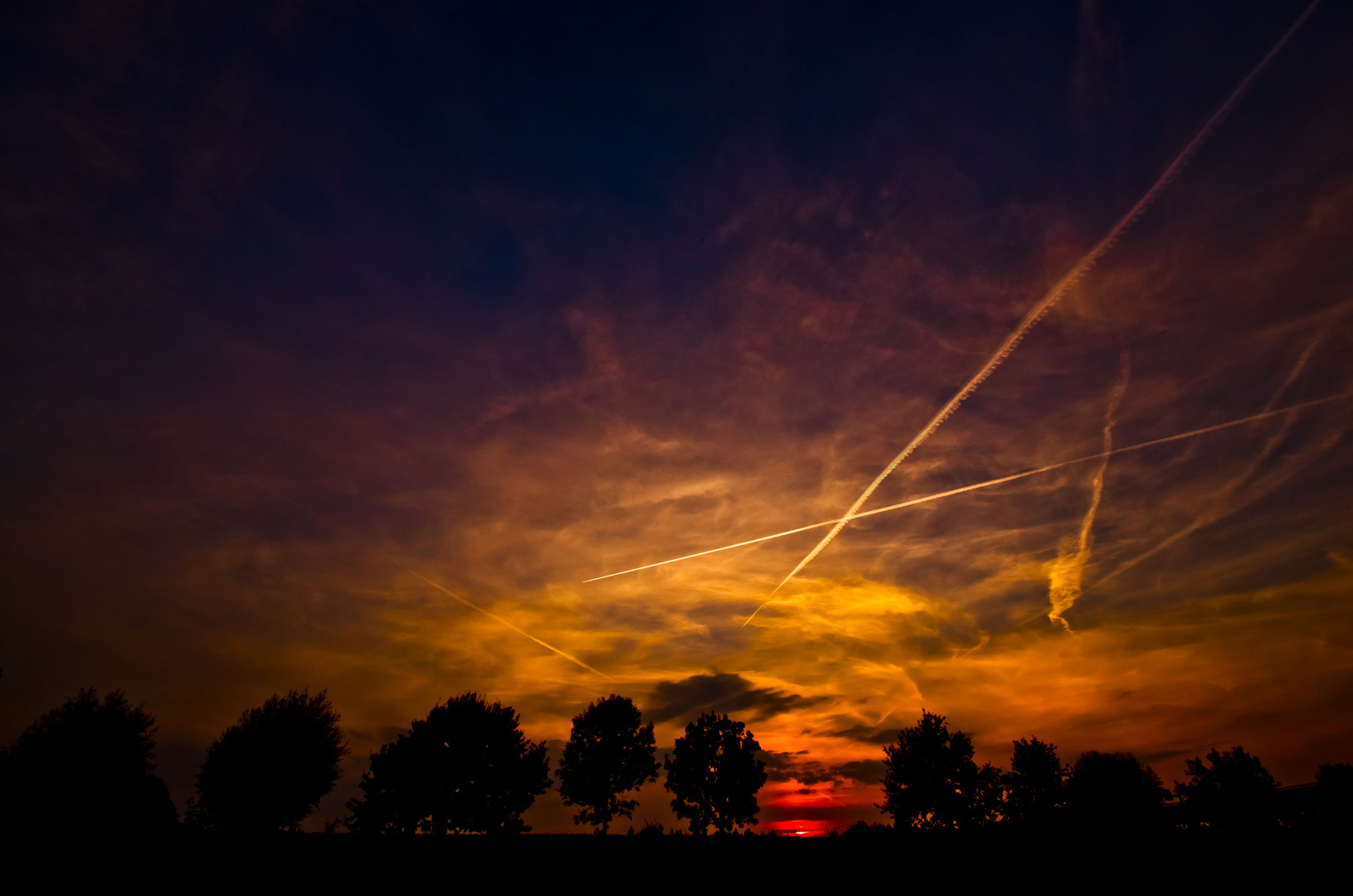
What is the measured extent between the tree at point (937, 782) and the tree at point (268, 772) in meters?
69.1

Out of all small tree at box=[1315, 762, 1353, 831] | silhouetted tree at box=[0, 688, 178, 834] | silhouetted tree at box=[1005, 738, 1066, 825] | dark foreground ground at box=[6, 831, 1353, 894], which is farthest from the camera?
silhouetted tree at box=[1005, 738, 1066, 825]

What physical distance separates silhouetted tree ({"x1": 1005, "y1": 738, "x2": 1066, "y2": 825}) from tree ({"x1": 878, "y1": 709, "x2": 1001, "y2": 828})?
7.39 m

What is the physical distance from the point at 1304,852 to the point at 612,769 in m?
63.2

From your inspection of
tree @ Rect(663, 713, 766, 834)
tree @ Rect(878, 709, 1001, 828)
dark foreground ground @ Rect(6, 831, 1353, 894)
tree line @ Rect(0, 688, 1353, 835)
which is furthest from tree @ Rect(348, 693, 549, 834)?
dark foreground ground @ Rect(6, 831, 1353, 894)

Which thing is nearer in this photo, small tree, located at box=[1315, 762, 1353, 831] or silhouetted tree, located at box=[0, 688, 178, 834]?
small tree, located at box=[1315, 762, 1353, 831]

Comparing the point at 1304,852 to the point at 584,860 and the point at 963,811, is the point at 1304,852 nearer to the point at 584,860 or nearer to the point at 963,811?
the point at 584,860

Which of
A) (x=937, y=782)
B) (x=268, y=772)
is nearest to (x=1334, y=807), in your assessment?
(x=937, y=782)

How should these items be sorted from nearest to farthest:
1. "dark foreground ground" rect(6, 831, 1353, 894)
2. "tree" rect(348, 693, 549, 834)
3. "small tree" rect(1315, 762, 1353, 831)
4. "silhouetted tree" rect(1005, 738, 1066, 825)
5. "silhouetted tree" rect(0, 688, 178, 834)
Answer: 1. "dark foreground ground" rect(6, 831, 1353, 894)
2. "small tree" rect(1315, 762, 1353, 831)
3. "silhouetted tree" rect(0, 688, 178, 834)
4. "tree" rect(348, 693, 549, 834)
5. "silhouetted tree" rect(1005, 738, 1066, 825)

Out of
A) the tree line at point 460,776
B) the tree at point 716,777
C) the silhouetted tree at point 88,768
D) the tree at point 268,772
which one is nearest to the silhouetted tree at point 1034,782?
the tree line at point 460,776

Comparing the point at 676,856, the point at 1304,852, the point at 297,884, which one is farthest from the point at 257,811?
the point at 1304,852

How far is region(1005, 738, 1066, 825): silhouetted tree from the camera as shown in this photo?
238 feet

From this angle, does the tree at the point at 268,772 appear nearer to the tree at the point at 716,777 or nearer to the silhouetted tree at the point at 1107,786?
the tree at the point at 716,777

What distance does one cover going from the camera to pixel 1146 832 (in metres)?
15.2

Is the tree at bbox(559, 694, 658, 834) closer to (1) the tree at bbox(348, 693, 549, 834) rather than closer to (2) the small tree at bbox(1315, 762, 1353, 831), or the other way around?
(1) the tree at bbox(348, 693, 549, 834)
